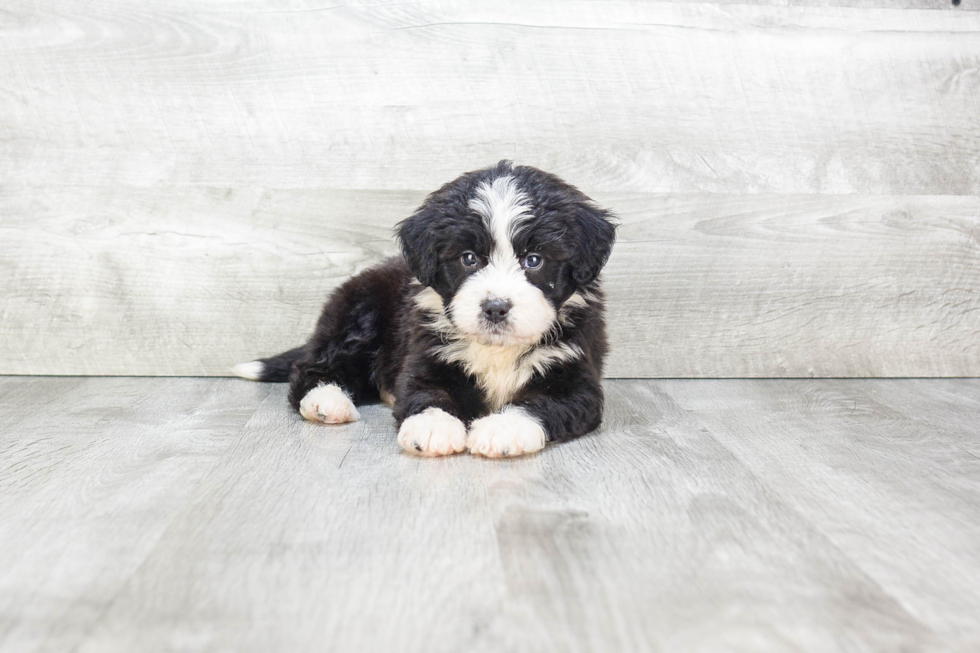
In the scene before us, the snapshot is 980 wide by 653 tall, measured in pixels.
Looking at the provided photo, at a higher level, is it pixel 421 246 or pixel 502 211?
pixel 502 211

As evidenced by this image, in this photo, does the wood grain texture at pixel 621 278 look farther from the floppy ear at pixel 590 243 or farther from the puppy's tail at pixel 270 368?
the floppy ear at pixel 590 243

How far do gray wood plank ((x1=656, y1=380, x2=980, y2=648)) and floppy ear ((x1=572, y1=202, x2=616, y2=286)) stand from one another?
670 millimetres

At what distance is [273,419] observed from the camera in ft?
9.57

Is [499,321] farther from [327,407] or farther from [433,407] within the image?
[327,407]

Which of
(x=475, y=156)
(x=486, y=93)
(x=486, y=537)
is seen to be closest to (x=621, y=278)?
(x=475, y=156)

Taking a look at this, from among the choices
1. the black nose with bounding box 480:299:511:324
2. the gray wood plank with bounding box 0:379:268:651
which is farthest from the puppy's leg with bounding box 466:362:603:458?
the gray wood plank with bounding box 0:379:268:651

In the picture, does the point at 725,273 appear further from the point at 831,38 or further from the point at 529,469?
the point at 529,469

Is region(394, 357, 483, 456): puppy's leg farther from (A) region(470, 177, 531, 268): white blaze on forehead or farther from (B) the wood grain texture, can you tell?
(B) the wood grain texture

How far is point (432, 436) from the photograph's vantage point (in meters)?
2.43

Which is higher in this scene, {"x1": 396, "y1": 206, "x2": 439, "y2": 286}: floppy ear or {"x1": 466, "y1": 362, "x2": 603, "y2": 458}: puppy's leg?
{"x1": 396, "y1": 206, "x2": 439, "y2": 286}: floppy ear

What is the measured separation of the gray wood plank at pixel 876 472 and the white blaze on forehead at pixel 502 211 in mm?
901

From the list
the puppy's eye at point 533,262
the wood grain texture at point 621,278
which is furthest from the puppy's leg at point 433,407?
the wood grain texture at point 621,278

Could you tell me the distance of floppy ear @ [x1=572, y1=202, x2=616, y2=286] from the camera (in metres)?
2.62

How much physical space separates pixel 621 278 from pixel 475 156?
81cm
